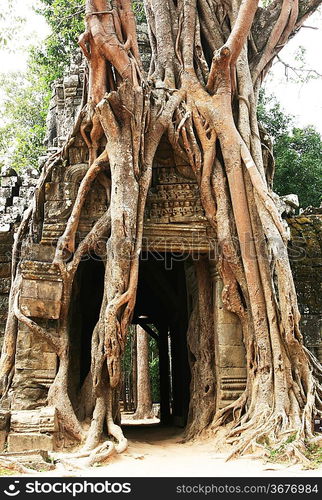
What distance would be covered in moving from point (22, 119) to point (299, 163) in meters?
7.55

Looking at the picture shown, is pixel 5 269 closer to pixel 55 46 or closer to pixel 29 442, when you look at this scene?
pixel 29 442

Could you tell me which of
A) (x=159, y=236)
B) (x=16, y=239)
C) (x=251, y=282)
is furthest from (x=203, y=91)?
(x=16, y=239)

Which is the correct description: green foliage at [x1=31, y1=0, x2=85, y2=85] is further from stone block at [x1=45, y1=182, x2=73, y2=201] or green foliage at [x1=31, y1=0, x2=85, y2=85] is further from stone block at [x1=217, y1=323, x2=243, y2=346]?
stone block at [x1=217, y1=323, x2=243, y2=346]

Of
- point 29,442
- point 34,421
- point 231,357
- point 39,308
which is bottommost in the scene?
point 29,442

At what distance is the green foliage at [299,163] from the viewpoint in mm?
11641

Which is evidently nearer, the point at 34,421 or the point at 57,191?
the point at 34,421

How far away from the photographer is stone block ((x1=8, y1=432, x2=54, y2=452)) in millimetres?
4750

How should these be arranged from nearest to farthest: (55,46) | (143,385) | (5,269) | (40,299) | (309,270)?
(40,299), (5,269), (309,270), (55,46), (143,385)

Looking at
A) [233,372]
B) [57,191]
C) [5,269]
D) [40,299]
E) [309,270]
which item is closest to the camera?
[40,299]

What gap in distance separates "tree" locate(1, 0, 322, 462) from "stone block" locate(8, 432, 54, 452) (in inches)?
11.7

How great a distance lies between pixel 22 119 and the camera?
14406mm

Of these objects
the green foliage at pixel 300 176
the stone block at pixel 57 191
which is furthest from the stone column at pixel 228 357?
the green foliage at pixel 300 176

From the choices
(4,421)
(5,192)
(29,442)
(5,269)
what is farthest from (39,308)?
(5,192)

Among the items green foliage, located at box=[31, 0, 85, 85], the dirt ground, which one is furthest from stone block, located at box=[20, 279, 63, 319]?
green foliage, located at box=[31, 0, 85, 85]
